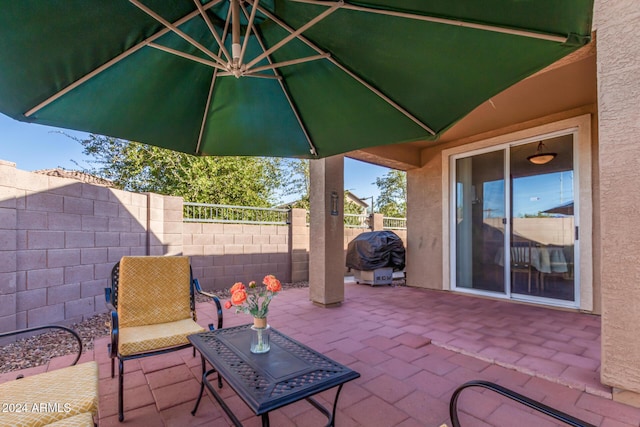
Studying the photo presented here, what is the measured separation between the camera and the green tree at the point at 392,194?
66.5ft

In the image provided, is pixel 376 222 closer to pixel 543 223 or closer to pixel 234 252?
pixel 234 252

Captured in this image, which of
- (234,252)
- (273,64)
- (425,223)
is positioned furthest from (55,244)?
(425,223)

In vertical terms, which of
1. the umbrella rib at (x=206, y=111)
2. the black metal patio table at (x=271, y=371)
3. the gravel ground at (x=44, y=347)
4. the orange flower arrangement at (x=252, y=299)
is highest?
the umbrella rib at (x=206, y=111)

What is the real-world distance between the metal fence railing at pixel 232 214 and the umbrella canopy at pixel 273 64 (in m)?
3.24

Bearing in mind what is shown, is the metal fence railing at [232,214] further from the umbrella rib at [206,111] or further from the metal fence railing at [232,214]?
the umbrella rib at [206,111]

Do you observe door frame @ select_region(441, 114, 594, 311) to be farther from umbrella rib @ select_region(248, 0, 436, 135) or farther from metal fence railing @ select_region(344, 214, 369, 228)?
metal fence railing @ select_region(344, 214, 369, 228)

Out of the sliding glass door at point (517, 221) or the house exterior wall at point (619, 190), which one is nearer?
the house exterior wall at point (619, 190)

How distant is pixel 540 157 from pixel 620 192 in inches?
117

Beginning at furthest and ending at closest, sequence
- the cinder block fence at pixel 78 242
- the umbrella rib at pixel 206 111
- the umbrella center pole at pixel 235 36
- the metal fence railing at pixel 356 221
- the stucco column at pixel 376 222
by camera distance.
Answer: the stucco column at pixel 376 222 < the metal fence railing at pixel 356 221 < the cinder block fence at pixel 78 242 < the umbrella rib at pixel 206 111 < the umbrella center pole at pixel 235 36

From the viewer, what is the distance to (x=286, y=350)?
1.83m

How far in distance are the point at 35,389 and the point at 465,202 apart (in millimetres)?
5723

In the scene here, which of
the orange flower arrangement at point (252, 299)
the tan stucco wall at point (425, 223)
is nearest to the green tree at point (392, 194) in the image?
the tan stucco wall at point (425, 223)

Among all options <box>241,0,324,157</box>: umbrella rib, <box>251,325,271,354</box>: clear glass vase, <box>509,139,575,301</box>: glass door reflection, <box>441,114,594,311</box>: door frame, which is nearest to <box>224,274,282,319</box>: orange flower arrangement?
<box>251,325,271,354</box>: clear glass vase

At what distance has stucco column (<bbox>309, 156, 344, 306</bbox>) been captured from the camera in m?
4.45
